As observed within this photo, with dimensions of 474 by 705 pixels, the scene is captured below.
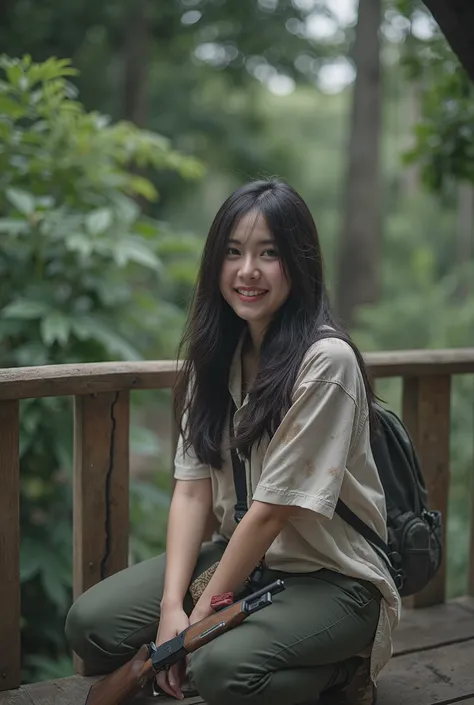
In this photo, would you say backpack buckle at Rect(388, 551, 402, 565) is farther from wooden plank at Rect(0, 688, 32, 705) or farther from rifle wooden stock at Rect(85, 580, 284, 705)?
wooden plank at Rect(0, 688, 32, 705)

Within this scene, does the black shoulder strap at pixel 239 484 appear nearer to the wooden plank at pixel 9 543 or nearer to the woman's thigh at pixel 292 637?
the woman's thigh at pixel 292 637

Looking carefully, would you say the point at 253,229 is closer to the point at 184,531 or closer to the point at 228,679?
the point at 184,531

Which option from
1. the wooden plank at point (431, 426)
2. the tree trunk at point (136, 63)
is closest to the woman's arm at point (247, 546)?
the wooden plank at point (431, 426)

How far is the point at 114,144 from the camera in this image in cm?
328

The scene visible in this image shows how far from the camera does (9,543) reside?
6.57ft

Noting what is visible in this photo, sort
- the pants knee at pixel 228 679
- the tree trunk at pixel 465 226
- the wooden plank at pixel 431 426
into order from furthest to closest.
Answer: the tree trunk at pixel 465 226
the wooden plank at pixel 431 426
the pants knee at pixel 228 679

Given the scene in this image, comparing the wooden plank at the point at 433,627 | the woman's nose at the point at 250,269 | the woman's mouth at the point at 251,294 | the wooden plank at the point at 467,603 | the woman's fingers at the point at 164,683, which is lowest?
the wooden plank at the point at 433,627

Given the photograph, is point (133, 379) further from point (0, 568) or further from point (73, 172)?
point (73, 172)

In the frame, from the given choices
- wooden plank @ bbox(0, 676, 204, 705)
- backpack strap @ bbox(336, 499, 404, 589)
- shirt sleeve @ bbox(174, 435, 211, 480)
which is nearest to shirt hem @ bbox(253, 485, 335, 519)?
backpack strap @ bbox(336, 499, 404, 589)

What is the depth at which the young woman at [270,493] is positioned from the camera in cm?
170

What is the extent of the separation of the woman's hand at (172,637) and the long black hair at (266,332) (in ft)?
1.18

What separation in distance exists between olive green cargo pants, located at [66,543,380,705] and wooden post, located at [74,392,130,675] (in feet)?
0.44

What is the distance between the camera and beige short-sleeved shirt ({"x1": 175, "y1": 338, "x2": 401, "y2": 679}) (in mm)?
1696

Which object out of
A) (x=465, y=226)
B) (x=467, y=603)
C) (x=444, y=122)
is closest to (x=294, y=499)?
(x=467, y=603)
